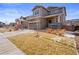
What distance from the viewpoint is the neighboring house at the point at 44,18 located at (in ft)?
6.63

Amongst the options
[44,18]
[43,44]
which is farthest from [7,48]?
[44,18]

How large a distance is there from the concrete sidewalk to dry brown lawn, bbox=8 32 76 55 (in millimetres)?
46

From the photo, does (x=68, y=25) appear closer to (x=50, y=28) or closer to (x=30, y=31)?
(x=50, y=28)

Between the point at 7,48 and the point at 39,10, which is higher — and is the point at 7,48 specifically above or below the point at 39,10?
below

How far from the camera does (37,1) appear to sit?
6.45 feet

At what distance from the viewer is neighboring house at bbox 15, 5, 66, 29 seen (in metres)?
2.02

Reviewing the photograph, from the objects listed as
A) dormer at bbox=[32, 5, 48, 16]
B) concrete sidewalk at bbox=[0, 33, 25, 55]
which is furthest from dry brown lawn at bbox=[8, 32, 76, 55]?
dormer at bbox=[32, 5, 48, 16]

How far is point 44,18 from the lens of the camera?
2.06 meters

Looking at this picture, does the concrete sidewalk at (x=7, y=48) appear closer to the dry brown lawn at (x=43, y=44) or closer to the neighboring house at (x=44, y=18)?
the dry brown lawn at (x=43, y=44)

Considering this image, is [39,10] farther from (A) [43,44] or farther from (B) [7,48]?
(B) [7,48]

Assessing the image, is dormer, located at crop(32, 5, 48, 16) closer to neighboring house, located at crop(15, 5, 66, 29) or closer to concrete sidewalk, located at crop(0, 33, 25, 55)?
neighboring house, located at crop(15, 5, 66, 29)

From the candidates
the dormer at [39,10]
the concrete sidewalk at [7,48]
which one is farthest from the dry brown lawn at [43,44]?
the dormer at [39,10]

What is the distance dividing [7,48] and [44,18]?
0.61m
